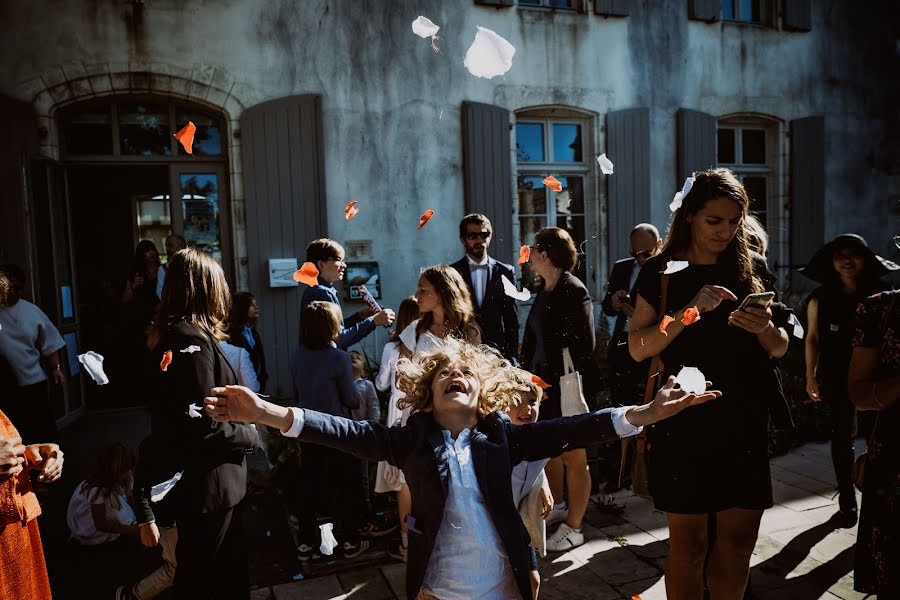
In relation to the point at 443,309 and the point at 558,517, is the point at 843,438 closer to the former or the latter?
the point at 558,517

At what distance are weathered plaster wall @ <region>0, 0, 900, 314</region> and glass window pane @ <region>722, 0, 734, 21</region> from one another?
0.30 meters

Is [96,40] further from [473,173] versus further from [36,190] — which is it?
[473,173]

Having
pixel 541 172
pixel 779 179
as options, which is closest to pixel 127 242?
pixel 541 172

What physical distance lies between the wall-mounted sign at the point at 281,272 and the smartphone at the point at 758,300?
5258 millimetres

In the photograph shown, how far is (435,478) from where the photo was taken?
2.13m

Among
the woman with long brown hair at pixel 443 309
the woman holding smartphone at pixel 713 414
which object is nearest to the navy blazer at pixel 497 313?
the woman with long brown hair at pixel 443 309

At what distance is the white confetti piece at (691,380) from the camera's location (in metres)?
2.18

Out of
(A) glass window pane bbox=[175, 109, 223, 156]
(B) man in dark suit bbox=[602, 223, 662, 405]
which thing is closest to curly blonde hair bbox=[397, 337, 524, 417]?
(B) man in dark suit bbox=[602, 223, 662, 405]

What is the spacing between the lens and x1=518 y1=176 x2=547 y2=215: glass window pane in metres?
8.20

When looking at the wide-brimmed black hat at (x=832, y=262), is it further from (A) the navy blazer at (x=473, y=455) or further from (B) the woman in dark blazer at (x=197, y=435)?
(B) the woman in dark blazer at (x=197, y=435)

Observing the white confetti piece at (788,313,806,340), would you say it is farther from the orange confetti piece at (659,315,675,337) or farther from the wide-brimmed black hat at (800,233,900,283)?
the wide-brimmed black hat at (800,233,900,283)

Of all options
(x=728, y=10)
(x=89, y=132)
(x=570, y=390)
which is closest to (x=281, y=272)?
(x=89, y=132)

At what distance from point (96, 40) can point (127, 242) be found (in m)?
5.09

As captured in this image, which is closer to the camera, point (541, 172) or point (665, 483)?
point (665, 483)
